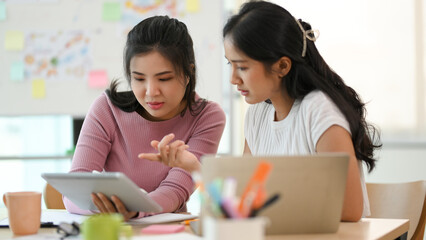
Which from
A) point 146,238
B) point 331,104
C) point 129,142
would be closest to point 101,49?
point 129,142

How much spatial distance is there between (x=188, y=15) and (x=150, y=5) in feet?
0.71

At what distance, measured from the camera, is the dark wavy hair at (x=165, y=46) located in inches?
68.1

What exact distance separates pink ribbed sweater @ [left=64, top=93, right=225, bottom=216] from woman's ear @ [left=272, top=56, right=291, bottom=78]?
385mm

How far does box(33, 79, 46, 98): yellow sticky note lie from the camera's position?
10.3 feet

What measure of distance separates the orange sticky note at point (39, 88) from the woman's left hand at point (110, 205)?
189 centimetres

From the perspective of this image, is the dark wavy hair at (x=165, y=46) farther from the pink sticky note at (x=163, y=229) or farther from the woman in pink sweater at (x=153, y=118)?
the pink sticky note at (x=163, y=229)

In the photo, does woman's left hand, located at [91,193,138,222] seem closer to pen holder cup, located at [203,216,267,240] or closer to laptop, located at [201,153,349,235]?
laptop, located at [201,153,349,235]

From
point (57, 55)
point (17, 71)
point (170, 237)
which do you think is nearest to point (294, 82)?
point (170, 237)

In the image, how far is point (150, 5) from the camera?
3.11 metres

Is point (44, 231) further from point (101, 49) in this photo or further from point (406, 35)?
point (406, 35)

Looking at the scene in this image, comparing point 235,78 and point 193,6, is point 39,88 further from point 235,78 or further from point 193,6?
point 235,78

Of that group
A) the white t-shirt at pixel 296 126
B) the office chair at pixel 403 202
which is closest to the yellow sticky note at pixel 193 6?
the white t-shirt at pixel 296 126

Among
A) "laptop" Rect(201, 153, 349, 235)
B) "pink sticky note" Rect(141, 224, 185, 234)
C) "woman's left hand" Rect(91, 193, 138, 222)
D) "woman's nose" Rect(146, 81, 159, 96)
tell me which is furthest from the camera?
"woman's nose" Rect(146, 81, 159, 96)

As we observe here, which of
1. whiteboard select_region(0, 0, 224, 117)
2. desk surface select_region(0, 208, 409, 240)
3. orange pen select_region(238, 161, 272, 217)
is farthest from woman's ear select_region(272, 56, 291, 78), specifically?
whiteboard select_region(0, 0, 224, 117)
